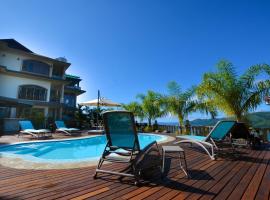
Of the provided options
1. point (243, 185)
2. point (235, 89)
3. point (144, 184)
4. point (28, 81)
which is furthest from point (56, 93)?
point (243, 185)

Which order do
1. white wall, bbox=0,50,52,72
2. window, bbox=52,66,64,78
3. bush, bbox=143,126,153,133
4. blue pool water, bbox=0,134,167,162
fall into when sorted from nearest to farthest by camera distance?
blue pool water, bbox=0,134,167,162, bush, bbox=143,126,153,133, white wall, bbox=0,50,52,72, window, bbox=52,66,64,78

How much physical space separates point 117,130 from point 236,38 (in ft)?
40.6

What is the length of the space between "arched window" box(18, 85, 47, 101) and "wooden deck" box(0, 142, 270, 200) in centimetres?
1774

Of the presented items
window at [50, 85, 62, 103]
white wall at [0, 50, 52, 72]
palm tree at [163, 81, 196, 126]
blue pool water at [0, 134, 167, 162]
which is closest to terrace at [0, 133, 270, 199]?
blue pool water at [0, 134, 167, 162]

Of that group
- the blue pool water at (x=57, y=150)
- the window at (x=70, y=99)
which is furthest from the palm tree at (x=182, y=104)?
the window at (x=70, y=99)

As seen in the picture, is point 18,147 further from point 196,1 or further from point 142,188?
point 196,1

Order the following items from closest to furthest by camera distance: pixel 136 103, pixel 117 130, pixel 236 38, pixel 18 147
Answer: pixel 117 130, pixel 18 147, pixel 236 38, pixel 136 103

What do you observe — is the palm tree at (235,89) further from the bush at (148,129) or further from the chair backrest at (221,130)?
the bush at (148,129)

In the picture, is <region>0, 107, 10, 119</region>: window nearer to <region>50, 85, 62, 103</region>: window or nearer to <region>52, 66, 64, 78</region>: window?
<region>50, 85, 62, 103</region>: window

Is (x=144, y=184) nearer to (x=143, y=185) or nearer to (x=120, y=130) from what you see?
(x=143, y=185)

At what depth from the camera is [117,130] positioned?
155 inches

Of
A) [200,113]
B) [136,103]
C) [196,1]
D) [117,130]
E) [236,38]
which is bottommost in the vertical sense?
[117,130]

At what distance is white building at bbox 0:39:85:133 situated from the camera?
60.0ft

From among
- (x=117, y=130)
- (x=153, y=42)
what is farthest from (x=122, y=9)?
(x=117, y=130)
